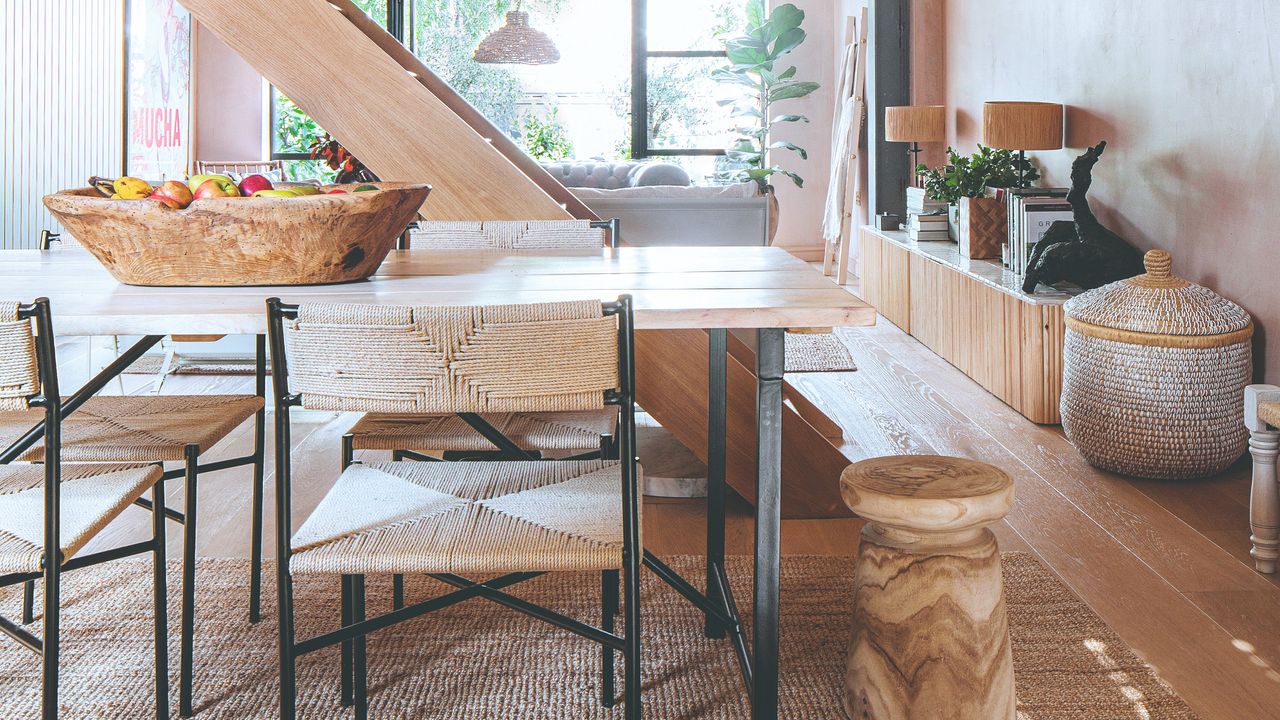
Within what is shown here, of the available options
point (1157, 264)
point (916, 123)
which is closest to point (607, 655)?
point (1157, 264)

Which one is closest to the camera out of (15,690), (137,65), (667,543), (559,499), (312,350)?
(312,350)

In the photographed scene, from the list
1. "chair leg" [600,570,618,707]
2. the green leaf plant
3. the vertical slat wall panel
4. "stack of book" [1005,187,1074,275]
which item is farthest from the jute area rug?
the vertical slat wall panel

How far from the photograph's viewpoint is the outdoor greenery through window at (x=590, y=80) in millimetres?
9969

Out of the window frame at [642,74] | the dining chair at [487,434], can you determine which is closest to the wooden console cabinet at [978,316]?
the dining chair at [487,434]

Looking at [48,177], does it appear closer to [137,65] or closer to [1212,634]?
[137,65]

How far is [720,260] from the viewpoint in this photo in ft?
7.59

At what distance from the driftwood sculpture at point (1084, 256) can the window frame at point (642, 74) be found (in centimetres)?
612

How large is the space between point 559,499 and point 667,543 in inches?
47.4

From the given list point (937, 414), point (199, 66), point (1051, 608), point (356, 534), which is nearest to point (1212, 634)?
point (1051, 608)

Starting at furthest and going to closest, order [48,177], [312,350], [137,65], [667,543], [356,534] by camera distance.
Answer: [137,65]
[48,177]
[667,543]
[356,534]
[312,350]

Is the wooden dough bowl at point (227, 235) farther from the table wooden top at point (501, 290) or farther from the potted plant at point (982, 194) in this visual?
the potted plant at point (982, 194)

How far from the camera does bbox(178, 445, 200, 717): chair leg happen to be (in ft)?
6.04

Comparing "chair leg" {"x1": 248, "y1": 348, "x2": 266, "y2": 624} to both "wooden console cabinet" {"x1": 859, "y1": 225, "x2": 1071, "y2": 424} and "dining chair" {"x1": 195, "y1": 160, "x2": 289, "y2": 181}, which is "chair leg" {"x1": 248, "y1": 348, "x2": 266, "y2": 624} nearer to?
"wooden console cabinet" {"x1": 859, "y1": 225, "x2": 1071, "y2": 424}

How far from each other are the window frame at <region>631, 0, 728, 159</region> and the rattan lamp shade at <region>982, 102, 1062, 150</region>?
5.50m
